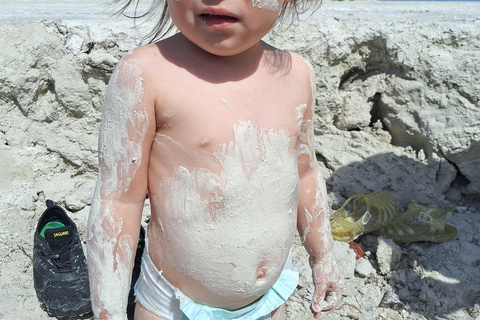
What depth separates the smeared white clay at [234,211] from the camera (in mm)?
1321

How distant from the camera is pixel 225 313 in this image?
4.80 feet

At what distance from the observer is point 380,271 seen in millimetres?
2869

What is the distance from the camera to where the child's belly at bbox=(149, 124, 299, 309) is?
52.1 inches

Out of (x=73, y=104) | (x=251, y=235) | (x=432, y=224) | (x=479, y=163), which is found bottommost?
(x=432, y=224)

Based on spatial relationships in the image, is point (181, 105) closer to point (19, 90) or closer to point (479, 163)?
point (19, 90)

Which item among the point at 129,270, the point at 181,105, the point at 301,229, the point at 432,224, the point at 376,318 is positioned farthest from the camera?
the point at 432,224

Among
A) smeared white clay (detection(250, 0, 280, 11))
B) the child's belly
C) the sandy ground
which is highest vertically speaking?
smeared white clay (detection(250, 0, 280, 11))

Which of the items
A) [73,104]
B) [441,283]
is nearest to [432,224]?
[441,283]

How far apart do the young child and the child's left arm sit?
0.18m

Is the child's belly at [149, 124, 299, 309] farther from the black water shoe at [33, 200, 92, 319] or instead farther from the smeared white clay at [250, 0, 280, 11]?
the black water shoe at [33, 200, 92, 319]

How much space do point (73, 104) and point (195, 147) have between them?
171 cm

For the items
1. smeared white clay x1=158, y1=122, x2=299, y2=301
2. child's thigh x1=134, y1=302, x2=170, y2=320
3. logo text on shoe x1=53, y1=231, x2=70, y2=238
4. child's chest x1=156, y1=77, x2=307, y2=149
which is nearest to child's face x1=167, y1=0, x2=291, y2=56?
child's chest x1=156, y1=77, x2=307, y2=149

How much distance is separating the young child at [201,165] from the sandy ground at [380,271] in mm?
1321

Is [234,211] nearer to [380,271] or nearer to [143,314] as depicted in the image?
[143,314]
